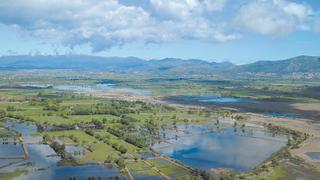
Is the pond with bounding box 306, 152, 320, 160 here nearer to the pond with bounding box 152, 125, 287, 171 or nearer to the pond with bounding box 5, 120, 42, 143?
the pond with bounding box 152, 125, 287, 171

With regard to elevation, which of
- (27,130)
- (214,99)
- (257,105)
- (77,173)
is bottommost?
(77,173)

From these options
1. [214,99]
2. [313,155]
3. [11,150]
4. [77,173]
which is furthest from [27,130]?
[214,99]

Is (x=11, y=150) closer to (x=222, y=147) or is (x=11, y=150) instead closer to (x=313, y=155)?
(x=222, y=147)

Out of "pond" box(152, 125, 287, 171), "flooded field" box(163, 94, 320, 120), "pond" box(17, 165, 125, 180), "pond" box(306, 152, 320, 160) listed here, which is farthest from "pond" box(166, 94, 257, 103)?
"pond" box(17, 165, 125, 180)

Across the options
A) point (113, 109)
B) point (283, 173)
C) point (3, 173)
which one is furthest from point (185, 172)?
point (113, 109)

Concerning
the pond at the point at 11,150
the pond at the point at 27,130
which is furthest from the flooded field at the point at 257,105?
the pond at the point at 11,150

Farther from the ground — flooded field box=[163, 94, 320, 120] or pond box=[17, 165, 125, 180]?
flooded field box=[163, 94, 320, 120]

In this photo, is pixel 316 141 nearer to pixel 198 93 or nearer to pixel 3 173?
pixel 3 173

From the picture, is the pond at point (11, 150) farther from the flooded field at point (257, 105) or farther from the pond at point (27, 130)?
the flooded field at point (257, 105)
